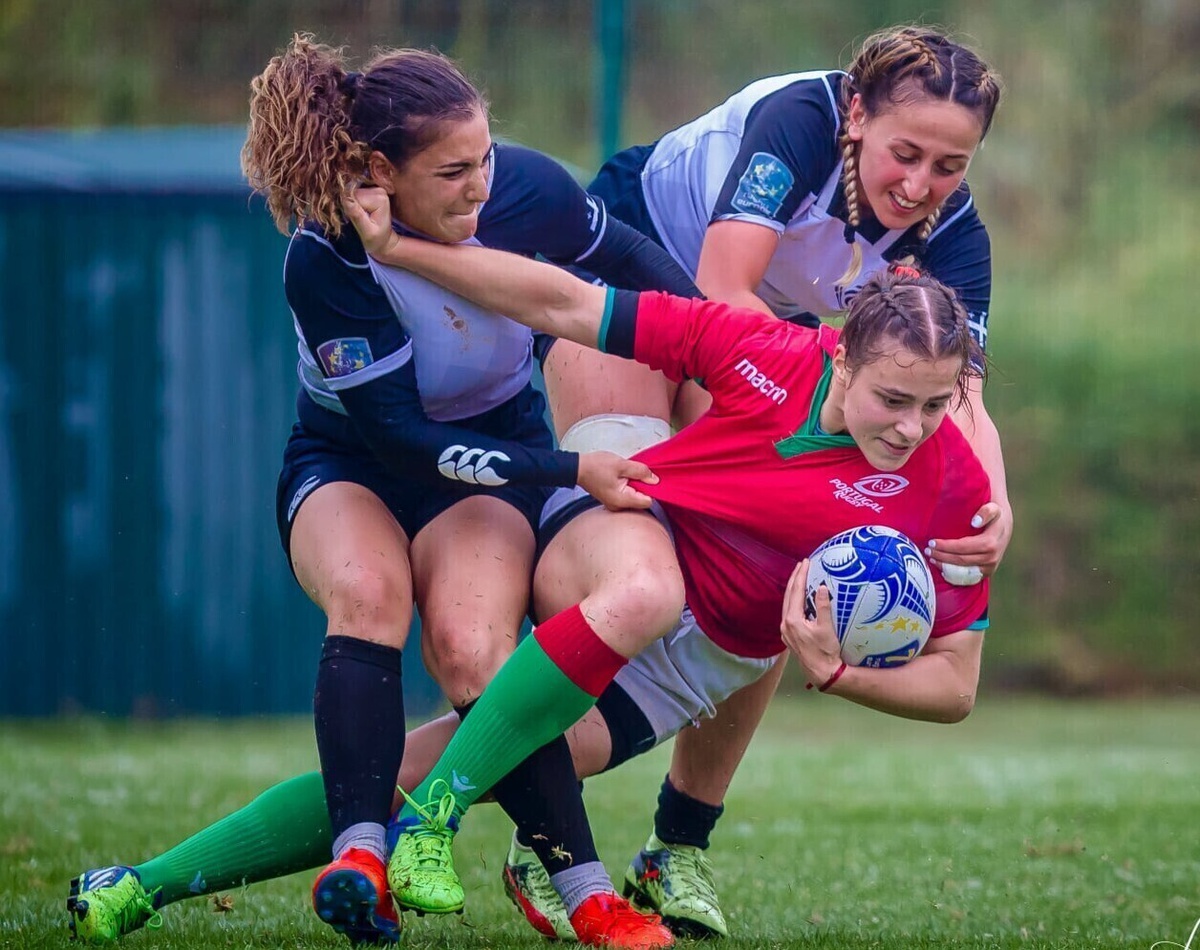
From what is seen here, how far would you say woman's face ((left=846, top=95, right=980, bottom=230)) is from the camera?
3.95m

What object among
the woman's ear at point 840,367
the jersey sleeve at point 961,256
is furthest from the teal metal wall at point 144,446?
the woman's ear at point 840,367

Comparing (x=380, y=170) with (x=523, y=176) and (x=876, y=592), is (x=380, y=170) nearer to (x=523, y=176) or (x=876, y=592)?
(x=523, y=176)

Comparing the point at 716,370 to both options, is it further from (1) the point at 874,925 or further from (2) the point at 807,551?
(1) the point at 874,925

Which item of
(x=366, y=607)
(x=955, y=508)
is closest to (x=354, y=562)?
(x=366, y=607)

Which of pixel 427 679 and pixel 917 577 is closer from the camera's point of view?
pixel 917 577

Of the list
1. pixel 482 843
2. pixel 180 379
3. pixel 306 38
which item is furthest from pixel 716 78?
pixel 306 38

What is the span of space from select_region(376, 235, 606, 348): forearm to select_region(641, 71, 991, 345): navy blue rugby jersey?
503 millimetres

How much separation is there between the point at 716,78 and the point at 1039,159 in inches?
117

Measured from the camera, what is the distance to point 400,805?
375cm

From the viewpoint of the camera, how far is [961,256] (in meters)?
4.37

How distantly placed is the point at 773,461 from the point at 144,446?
6.53m

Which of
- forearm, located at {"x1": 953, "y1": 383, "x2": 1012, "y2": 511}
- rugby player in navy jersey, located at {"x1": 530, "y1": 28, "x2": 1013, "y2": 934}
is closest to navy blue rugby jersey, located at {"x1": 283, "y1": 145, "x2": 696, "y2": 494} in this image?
rugby player in navy jersey, located at {"x1": 530, "y1": 28, "x2": 1013, "y2": 934}

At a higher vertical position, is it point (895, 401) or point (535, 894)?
point (895, 401)

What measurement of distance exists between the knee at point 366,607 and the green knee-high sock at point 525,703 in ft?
0.85
